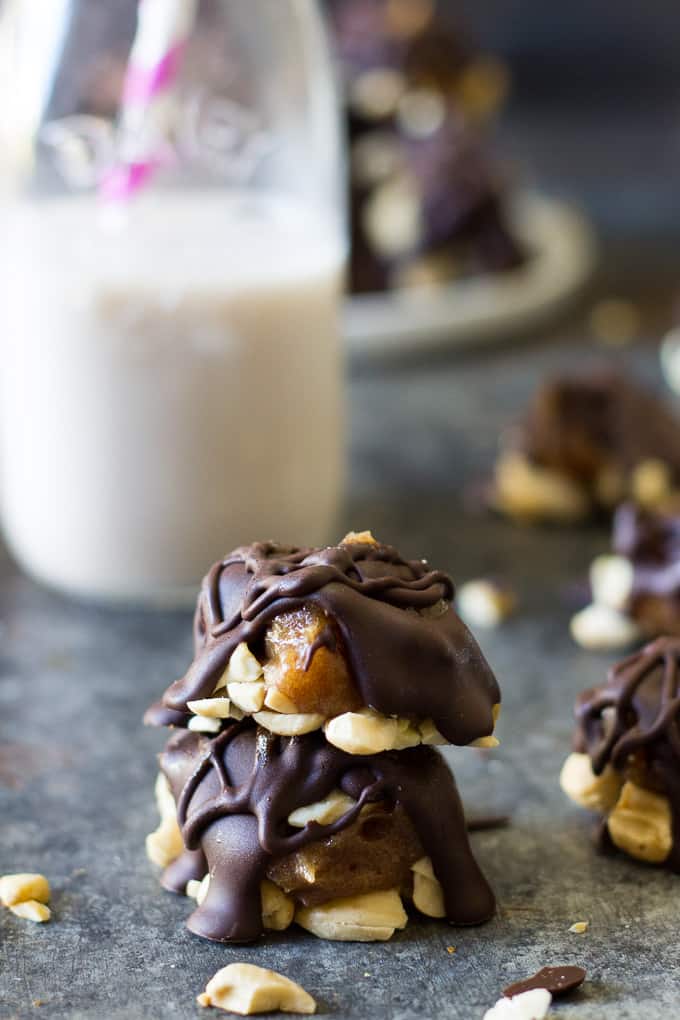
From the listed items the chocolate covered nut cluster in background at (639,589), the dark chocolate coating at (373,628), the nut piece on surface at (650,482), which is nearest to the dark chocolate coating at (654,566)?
the chocolate covered nut cluster in background at (639,589)

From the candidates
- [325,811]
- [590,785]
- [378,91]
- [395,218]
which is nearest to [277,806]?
[325,811]

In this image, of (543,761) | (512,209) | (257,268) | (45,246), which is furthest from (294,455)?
(512,209)

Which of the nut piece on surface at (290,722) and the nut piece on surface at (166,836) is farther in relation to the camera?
the nut piece on surface at (166,836)

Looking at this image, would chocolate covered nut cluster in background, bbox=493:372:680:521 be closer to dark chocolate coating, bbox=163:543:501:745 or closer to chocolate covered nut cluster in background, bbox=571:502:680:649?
chocolate covered nut cluster in background, bbox=571:502:680:649

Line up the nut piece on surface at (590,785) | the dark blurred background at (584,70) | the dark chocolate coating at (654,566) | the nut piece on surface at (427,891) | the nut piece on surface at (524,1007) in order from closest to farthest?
the nut piece on surface at (524,1007)
the nut piece on surface at (427,891)
the nut piece on surface at (590,785)
the dark chocolate coating at (654,566)
the dark blurred background at (584,70)

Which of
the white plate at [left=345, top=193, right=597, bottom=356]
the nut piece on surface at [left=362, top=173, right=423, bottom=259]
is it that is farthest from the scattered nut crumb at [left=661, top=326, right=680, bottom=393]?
the nut piece on surface at [left=362, top=173, right=423, bottom=259]

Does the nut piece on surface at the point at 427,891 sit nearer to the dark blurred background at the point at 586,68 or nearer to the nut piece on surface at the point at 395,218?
the nut piece on surface at the point at 395,218

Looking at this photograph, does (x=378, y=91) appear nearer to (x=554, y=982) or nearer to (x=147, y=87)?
(x=147, y=87)

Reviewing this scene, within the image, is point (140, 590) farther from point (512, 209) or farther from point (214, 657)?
point (512, 209)
